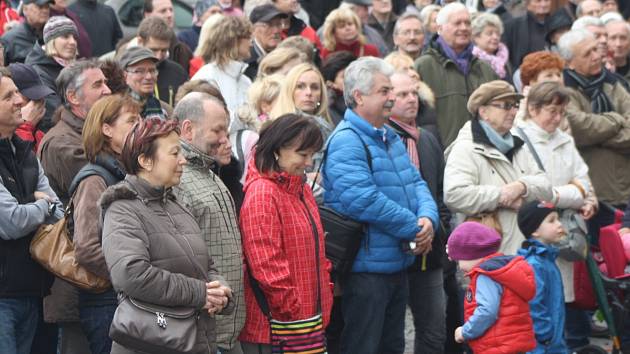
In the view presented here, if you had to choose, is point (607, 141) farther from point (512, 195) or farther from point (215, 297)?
point (215, 297)

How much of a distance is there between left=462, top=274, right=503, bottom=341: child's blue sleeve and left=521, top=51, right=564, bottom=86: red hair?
11.7ft

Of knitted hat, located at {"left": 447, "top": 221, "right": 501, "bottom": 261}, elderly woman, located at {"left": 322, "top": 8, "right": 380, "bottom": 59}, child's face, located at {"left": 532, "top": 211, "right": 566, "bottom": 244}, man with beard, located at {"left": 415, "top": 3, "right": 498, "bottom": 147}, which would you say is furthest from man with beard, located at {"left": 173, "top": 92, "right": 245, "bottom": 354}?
elderly woman, located at {"left": 322, "top": 8, "right": 380, "bottom": 59}

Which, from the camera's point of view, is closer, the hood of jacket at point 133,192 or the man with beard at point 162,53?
the hood of jacket at point 133,192

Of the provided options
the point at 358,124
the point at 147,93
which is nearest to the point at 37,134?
the point at 147,93

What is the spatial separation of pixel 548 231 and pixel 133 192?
309 centimetres

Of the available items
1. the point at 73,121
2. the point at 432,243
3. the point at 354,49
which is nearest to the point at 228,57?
the point at 354,49

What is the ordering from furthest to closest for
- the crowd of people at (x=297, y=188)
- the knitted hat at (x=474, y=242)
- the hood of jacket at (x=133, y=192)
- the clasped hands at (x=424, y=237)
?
the clasped hands at (x=424, y=237) < the knitted hat at (x=474, y=242) < the crowd of people at (x=297, y=188) < the hood of jacket at (x=133, y=192)

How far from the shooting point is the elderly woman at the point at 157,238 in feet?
18.2

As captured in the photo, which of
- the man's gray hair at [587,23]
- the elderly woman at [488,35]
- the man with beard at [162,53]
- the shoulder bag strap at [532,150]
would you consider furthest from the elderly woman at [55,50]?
the man's gray hair at [587,23]

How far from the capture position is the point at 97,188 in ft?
21.0

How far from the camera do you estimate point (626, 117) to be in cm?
1059

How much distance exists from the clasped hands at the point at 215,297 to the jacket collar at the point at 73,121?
178 cm

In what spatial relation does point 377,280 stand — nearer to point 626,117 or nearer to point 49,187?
point 49,187

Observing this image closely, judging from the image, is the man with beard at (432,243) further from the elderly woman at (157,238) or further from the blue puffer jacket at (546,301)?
the elderly woman at (157,238)
